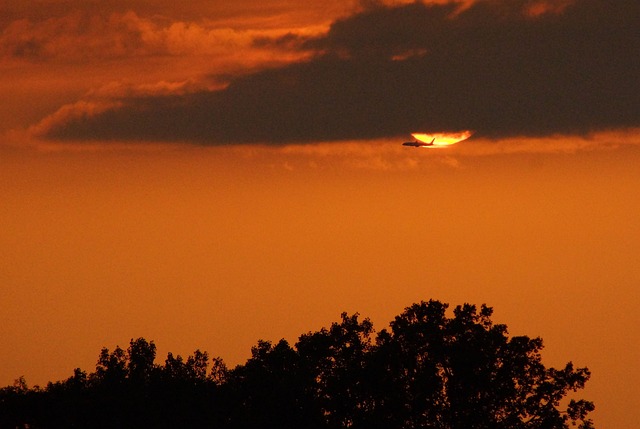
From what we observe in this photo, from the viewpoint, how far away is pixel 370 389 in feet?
529

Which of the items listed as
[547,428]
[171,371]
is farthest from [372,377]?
[171,371]

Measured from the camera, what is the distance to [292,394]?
163125 mm

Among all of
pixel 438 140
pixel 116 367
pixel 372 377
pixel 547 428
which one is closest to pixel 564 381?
pixel 547 428

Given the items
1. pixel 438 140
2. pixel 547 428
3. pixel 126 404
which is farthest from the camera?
pixel 438 140

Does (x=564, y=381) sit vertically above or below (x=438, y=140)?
below

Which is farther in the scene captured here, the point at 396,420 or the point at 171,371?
the point at 171,371

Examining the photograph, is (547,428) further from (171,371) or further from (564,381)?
(171,371)

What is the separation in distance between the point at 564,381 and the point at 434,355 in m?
11.2

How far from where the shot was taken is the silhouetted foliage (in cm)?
15875

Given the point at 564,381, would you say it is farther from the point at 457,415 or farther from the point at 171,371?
the point at 171,371

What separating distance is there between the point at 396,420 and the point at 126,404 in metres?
25.3

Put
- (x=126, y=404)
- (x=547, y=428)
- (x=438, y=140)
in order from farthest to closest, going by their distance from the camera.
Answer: (x=438, y=140) → (x=126, y=404) → (x=547, y=428)

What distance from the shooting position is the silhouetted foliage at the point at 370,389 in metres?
159

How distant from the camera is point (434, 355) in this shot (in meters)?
160
